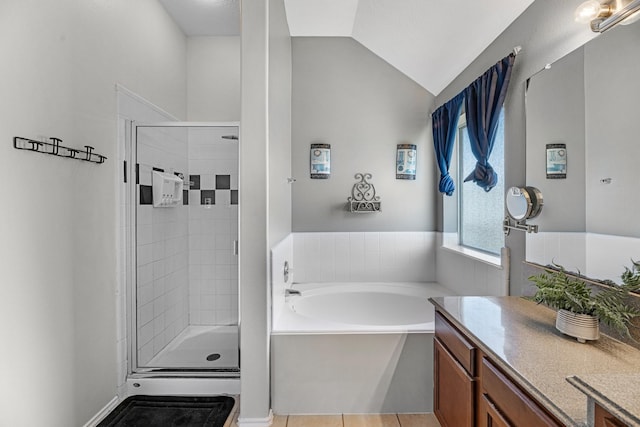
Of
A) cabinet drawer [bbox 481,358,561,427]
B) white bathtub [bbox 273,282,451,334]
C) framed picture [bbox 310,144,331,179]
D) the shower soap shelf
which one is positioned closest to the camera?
cabinet drawer [bbox 481,358,561,427]

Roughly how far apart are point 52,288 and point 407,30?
295 centimetres

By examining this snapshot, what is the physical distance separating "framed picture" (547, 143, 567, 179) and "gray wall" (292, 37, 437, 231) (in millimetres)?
1691

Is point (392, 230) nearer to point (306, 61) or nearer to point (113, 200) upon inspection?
point (306, 61)

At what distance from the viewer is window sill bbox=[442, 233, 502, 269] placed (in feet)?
7.77

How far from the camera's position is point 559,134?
1645mm

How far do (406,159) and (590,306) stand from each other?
231cm

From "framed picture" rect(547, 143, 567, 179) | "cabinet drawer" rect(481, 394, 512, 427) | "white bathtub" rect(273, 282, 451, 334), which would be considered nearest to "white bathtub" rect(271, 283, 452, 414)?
"white bathtub" rect(273, 282, 451, 334)

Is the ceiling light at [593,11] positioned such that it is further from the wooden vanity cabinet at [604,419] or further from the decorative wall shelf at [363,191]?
the decorative wall shelf at [363,191]

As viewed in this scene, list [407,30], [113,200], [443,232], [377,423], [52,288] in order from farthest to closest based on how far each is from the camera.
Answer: [443,232] < [407,30] < [113,200] < [377,423] < [52,288]

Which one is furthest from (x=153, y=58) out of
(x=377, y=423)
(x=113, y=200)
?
(x=377, y=423)

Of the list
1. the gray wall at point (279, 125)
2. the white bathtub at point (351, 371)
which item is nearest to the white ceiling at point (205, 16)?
the gray wall at point (279, 125)

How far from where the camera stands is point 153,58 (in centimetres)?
282

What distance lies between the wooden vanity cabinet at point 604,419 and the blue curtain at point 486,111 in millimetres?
1724

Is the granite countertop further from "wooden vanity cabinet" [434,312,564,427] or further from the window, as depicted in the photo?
the window
